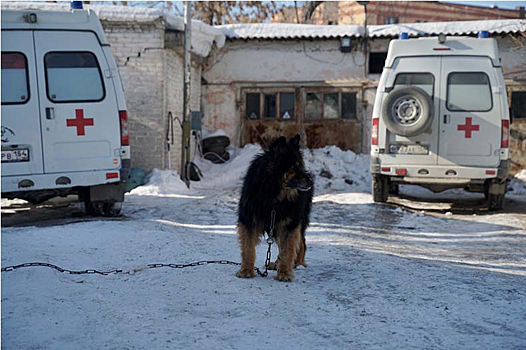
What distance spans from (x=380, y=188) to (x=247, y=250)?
569 centimetres

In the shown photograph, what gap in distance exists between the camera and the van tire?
883 cm

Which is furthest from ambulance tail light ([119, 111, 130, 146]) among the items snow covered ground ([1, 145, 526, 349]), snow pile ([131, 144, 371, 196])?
snow pile ([131, 144, 371, 196])

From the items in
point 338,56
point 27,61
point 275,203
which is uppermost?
point 338,56

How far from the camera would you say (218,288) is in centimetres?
430

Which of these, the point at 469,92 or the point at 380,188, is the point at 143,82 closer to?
the point at 380,188

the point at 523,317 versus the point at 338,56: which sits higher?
the point at 338,56

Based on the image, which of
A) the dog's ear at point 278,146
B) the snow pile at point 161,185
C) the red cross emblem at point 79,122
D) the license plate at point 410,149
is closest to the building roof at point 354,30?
the snow pile at point 161,185

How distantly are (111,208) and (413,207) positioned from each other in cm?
533

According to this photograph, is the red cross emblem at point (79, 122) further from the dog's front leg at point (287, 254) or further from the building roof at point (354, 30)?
the building roof at point (354, 30)

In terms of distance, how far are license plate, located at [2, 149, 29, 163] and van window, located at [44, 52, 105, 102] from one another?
813 mm

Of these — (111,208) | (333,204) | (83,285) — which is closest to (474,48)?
(333,204)

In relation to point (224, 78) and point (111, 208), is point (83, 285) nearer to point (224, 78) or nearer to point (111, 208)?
point (111, 208)

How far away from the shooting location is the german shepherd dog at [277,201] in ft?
14.2

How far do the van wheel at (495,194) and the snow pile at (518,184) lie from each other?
11.0ft
